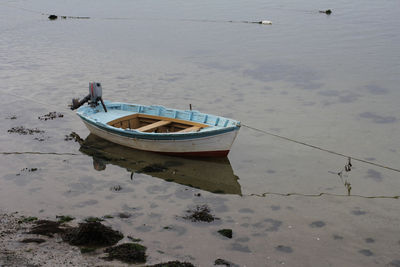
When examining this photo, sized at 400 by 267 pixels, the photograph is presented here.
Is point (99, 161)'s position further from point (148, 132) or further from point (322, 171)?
point (322, 171)

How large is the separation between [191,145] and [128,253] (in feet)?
21.3

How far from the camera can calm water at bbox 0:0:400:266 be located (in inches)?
510

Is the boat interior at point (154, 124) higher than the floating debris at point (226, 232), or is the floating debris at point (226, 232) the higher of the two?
the boat interior at point (154, 124)

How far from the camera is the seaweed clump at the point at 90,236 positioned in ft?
38.4

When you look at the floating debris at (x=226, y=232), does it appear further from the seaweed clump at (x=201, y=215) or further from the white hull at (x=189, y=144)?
the white hull at (x=189, y=144)

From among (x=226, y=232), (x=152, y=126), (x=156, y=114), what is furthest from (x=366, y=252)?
(x=156, y=114)

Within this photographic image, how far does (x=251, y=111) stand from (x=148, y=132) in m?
6.65

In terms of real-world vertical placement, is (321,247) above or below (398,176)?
below

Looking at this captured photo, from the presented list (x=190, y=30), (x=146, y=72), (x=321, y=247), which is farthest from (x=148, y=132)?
(x=190, y=30)

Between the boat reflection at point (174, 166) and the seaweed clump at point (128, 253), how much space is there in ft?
15.0

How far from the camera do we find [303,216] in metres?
14.0

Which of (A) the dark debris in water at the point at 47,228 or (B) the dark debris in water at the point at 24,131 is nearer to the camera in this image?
(A) the dark debris in water at the point at 47,228

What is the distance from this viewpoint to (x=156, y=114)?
19453 millimetres

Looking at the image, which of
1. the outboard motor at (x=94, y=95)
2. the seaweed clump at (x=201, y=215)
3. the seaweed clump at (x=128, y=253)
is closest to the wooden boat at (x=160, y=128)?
the outboard motor at (x=94, y=95)
